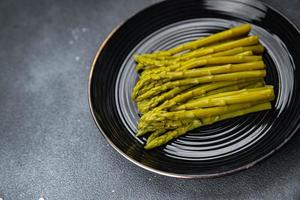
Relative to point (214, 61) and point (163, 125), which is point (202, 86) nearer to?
point (214, 61)

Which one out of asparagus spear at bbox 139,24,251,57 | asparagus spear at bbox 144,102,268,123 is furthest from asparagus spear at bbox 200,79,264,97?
asparagus spear at bbox 139,24,251,57

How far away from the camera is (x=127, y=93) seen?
2.26 metres

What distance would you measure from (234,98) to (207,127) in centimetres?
19

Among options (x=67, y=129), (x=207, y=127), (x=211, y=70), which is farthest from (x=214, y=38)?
(x=67, y=129)

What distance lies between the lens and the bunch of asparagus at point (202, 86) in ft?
6.69

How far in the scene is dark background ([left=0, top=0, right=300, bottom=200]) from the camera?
200 cm

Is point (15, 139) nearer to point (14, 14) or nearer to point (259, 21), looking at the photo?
point (14, 14)

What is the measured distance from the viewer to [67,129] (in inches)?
91.3

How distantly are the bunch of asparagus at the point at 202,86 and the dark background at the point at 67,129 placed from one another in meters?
0.24

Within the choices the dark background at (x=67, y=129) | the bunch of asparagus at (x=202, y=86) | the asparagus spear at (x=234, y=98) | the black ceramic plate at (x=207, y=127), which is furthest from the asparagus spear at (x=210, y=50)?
the dark background at (x=67, y=129)

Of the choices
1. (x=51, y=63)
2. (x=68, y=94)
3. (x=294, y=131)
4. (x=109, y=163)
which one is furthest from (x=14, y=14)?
(x=294, y=131)

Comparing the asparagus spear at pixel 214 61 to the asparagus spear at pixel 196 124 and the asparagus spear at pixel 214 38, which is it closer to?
the asparagus spear at pixel 214 38

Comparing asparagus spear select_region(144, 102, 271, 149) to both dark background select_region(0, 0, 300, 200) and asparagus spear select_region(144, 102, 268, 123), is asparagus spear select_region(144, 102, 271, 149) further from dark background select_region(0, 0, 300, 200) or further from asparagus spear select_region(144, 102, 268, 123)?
dark background select_region(0, 0, 300, 200)

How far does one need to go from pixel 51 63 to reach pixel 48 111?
1.09 ft
